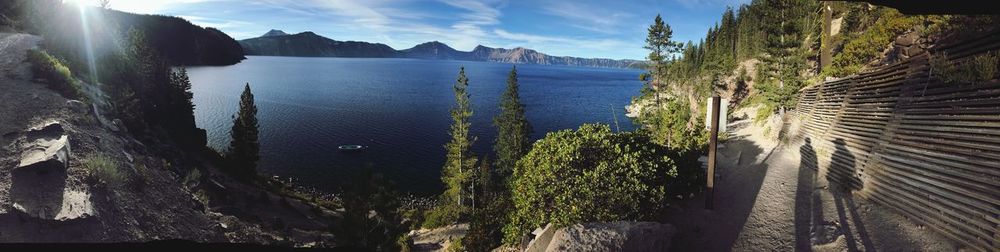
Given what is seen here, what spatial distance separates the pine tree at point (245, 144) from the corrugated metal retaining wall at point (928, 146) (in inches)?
2258

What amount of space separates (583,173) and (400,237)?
67.1 ft

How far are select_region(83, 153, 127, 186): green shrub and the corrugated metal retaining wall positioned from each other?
35530 millimetres

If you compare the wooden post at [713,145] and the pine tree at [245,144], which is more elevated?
the wooden post at [713,145]

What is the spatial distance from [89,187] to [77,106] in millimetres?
10959

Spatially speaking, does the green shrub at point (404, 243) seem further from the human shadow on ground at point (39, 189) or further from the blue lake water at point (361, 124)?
the blue lake water at point (361, 124)

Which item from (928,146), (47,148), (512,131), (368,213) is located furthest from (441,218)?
(928,146)

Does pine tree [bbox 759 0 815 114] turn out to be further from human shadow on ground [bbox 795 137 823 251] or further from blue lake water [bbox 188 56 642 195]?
human shadow on ground [bbox 795 137 823 251]

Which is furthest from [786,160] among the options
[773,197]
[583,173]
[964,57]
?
[583,173]

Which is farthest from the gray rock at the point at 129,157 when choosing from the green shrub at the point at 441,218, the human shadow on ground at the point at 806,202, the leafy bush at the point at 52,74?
the human shadow on ground at the point at 806,202

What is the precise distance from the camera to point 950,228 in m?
13.1

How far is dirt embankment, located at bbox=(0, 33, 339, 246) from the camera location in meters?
19.1

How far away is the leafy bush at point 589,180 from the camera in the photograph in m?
16.7

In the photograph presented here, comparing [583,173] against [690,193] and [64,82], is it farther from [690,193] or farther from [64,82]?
[64,82]

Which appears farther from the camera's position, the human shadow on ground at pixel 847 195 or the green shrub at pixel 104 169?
the green shrub at pixel 104 169
